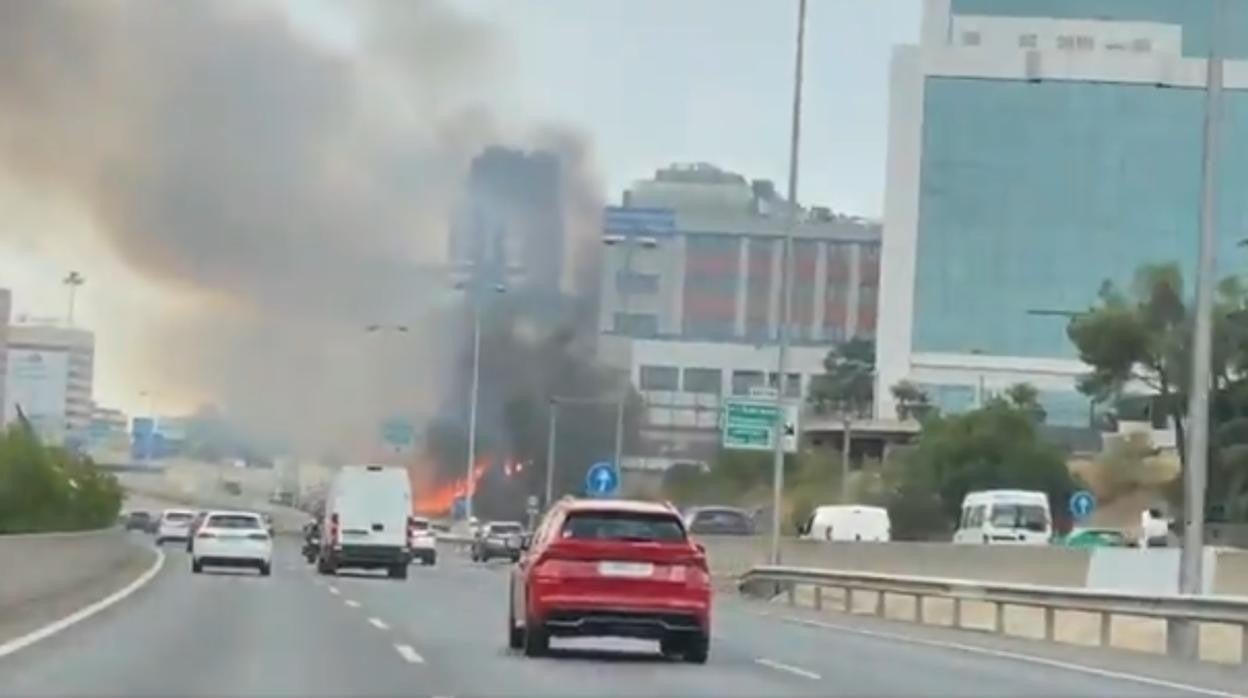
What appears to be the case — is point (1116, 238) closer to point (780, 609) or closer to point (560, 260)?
point (560, 260)

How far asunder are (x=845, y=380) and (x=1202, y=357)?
310 feet

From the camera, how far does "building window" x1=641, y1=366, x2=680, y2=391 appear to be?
98438 mm

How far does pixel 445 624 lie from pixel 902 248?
107411 mm

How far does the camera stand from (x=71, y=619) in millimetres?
31031

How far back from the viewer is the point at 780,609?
152ft

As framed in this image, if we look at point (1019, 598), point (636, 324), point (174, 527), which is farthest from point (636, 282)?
point (1019, 598)

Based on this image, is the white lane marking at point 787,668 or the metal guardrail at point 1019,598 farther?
the metal guardrail at point 1019,598

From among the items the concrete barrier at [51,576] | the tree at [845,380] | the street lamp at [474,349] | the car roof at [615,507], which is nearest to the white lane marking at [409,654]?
the car roof at [615,507]

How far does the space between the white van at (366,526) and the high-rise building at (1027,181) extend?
259 ft

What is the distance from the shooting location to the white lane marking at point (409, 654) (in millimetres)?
24197

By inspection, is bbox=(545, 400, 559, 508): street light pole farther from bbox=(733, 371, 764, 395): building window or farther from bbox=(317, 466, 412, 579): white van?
bbox=(733, 371, 764, 395): building window

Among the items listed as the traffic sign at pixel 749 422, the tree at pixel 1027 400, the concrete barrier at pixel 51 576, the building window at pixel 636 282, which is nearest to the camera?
the concrete barrier at pixel 51 576

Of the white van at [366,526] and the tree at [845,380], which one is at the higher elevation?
the tree at [845,380]

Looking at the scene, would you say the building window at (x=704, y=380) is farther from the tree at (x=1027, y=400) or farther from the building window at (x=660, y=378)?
the tree at (x=1027, y=400)
